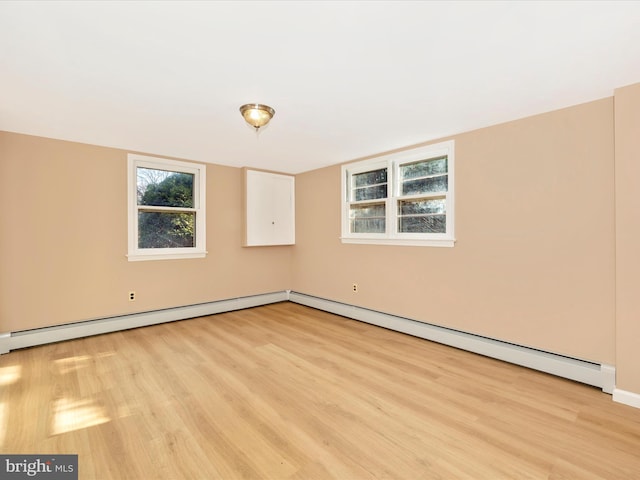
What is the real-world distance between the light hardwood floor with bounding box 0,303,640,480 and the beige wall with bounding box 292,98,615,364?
45cm

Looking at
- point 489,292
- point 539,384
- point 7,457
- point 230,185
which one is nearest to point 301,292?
point 230,185

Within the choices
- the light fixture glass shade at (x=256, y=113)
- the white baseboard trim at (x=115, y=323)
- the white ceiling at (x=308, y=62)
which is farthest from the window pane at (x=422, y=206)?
the white baseboard trim at (x=115, y=323)

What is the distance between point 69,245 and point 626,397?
223 inches

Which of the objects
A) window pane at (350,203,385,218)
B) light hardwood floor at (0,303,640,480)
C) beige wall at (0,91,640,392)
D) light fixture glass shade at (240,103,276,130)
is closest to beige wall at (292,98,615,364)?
beige wall at (0,91,640,392)

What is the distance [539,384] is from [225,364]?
112 inches

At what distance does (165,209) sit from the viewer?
14.4ft

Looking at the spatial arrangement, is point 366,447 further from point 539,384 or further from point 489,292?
point 489,292

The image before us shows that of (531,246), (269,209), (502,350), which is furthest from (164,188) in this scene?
A: (502,350)

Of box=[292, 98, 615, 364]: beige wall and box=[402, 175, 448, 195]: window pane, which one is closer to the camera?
box=[292, 98, 615, 364]: beige wall

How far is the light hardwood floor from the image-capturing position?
1676 mm

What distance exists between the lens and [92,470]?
161 cm

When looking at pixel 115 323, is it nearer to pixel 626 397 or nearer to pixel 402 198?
pixel 402 198

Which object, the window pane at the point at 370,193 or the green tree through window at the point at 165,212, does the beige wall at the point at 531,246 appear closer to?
the window pane at the point at 370,193

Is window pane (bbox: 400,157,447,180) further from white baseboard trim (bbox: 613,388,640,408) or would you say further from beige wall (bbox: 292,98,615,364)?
white baseboard trim (bbox: 613,388,640,408)
